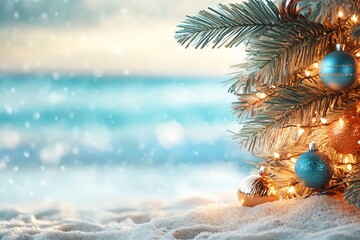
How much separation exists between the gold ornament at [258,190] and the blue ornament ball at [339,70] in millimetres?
338

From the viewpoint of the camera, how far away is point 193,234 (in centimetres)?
150

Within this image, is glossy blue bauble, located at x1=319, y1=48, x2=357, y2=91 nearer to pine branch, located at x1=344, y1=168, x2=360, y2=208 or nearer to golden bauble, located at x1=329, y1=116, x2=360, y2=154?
golden bauble, located at x1=329, y1=116, x2=360, y2=154

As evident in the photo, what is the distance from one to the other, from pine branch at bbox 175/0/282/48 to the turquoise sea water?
222cm

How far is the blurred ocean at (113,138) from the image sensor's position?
3221 mm

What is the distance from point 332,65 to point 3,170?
8.02ft

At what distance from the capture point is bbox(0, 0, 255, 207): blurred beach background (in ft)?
12.2

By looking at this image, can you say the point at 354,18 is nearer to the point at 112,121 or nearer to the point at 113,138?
the point at 113,138

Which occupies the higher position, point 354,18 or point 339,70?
point 354,18

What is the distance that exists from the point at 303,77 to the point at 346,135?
203 mm

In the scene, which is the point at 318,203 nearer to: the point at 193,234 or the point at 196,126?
the point at 193,234

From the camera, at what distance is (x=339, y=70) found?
142cm

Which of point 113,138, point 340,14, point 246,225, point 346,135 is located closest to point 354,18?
point 340,14

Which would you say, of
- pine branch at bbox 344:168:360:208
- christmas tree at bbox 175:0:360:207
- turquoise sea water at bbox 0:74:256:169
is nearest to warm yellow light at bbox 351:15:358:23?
christmas tree at bbox 175:0:360:207

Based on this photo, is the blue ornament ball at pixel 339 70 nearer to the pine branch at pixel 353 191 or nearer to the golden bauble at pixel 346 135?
the golden bauble at pixel 346 135
